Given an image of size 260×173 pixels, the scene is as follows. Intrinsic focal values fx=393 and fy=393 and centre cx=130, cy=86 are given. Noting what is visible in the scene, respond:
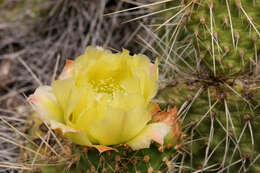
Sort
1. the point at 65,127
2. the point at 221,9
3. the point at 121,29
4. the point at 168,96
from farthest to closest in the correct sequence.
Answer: the point at 121,29
the point at 168,96
the point at 221,9
the point at 65,127

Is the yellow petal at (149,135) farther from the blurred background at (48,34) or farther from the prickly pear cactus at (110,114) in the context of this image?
the blurred background at (48,34)

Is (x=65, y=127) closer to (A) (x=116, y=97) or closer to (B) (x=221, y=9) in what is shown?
(A) (x=116, y=97)

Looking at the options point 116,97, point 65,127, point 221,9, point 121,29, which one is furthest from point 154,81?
point 121,29

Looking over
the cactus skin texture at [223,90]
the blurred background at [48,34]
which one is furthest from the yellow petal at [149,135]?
the blurred background at [48,34]

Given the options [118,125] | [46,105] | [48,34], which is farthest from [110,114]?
[48,34]

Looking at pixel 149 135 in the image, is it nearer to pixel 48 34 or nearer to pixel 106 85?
pixel 106 85

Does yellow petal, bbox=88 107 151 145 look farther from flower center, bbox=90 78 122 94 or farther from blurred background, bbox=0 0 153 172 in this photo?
blurred background, bbox=0 0 153 172

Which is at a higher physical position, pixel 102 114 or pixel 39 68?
pixel 102 114
